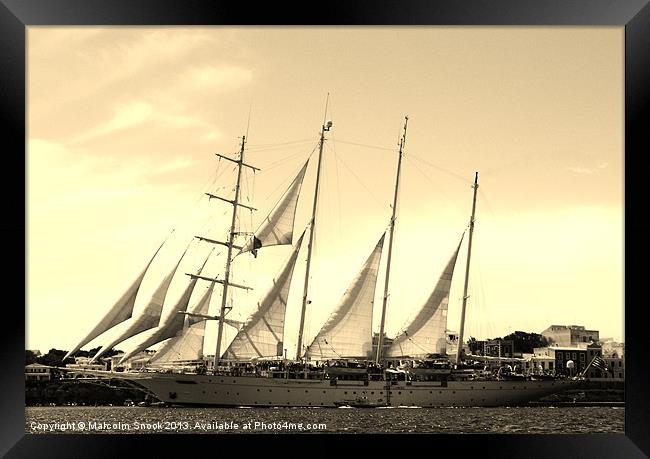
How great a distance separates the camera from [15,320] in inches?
357

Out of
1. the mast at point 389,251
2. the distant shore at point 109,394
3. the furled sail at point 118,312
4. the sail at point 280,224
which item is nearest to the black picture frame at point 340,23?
the mast at point 389,251

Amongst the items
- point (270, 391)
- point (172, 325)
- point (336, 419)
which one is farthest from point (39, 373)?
point (270, 391)

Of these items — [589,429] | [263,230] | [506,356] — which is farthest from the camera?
[506,356]

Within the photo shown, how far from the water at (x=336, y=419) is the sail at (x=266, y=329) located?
87cm

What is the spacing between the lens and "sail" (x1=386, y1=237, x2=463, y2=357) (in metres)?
17.5

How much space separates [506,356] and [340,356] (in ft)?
8.12

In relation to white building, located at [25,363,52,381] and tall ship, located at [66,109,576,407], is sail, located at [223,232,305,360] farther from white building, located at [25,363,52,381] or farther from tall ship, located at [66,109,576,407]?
white building, located at [25,363,52,381]

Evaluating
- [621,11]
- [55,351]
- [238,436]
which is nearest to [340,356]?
[55,351]

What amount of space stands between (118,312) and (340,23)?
21.7 feet

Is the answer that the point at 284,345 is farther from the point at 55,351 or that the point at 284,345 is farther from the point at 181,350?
the point at 55,351

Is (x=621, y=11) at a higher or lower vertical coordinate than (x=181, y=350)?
higher

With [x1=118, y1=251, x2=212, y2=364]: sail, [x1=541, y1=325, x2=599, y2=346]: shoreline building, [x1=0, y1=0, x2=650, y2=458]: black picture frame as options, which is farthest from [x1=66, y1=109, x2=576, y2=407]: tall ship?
[x1=0, y1=0, x2=650, y2=458]: black picture frame

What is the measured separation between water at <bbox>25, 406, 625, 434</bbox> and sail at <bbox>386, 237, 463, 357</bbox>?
92 centimetres

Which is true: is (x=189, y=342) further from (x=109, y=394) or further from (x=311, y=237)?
(x=311, y=237)
